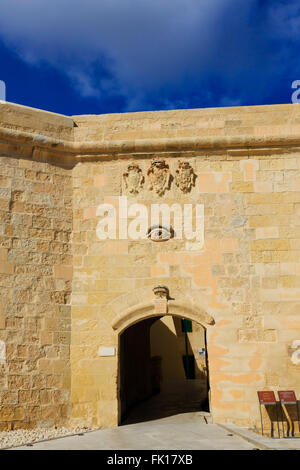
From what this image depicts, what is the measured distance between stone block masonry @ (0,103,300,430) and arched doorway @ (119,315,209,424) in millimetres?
554

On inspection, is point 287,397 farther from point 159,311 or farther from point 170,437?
point 159,311

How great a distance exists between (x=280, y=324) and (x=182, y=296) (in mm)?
1446

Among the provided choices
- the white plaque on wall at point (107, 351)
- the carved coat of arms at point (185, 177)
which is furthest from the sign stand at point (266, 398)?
the carved coat of arms at point (185, 177)

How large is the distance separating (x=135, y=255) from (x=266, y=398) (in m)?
2.71

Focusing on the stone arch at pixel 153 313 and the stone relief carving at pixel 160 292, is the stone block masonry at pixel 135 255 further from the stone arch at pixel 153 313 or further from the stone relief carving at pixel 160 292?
the stone relief carving at pixel 160 292

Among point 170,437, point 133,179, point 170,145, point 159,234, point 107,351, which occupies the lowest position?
point 170,437

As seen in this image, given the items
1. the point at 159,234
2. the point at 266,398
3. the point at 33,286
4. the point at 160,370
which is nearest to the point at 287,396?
the point at 266,398

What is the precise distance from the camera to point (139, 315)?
7281mm

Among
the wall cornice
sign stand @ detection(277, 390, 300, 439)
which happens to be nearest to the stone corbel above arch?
sign stand @ detection(277, 390, 300, 439)

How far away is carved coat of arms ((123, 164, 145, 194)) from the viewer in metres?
7.78

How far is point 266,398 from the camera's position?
6.71 meters
